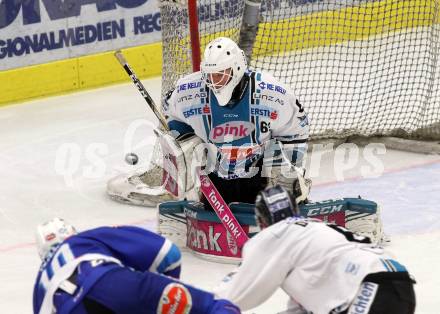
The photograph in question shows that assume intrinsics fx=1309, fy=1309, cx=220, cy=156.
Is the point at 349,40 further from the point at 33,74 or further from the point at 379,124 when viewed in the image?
the point at 33,74

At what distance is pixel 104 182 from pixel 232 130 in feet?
5.60

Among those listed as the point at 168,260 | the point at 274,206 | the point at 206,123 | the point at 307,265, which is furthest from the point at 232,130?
the point at 168,260

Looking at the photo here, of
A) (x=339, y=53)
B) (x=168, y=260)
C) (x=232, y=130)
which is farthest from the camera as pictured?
(x=339, y=53)

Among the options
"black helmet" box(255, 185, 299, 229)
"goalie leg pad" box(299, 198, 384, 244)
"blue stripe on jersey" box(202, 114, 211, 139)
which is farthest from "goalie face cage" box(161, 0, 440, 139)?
"black helmet" box(255, 185, 299, 229)

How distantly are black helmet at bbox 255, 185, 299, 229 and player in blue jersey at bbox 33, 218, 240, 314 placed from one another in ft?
1.33

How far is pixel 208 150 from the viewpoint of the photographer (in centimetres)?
669

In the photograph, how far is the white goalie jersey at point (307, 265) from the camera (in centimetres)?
451

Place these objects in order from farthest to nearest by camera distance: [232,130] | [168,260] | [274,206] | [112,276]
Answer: [232,130], [274,206], [168,260], [112,276]

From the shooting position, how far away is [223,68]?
20.8 feet

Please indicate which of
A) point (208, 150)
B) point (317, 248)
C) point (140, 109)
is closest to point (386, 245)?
point (208, 150)

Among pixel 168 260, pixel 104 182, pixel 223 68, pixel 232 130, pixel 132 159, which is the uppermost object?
pixel 168 260

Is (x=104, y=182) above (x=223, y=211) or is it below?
below

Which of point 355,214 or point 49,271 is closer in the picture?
point 49,271

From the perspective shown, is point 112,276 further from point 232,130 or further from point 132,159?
point 132,159
